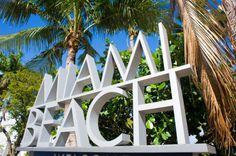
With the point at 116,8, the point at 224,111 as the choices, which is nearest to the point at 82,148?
the point at 224,111

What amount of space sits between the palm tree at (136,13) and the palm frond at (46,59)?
242 cm

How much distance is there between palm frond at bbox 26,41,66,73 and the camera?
361 inches

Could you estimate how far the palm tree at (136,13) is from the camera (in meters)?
7.34

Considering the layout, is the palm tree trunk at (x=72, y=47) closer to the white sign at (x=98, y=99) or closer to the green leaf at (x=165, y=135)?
the white sign at (x=98, y=99)

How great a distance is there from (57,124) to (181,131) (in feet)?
6.90

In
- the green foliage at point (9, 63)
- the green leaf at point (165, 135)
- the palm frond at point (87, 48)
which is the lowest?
the green leaf at point (165, 135)

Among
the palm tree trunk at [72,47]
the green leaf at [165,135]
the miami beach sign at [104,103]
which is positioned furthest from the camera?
the palm tree trunk at [72,47]

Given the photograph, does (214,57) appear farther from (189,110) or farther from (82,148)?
(82,148)

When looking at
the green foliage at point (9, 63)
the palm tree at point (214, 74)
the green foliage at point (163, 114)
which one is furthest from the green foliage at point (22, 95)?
the palm tree at point (214, 74)

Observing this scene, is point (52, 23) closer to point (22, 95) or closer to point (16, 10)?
point (16, 10)

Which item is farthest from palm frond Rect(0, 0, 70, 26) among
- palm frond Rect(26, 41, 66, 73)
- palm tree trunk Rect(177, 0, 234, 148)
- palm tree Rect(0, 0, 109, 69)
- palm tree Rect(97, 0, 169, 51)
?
palm tree trunk Rect(177, 0, 234, 148)

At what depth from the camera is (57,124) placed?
12.7ft

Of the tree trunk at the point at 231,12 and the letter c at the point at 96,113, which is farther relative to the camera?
the tree trunk at the point at 231,12

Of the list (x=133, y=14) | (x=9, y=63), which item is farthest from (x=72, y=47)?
(x=9, y=63)
